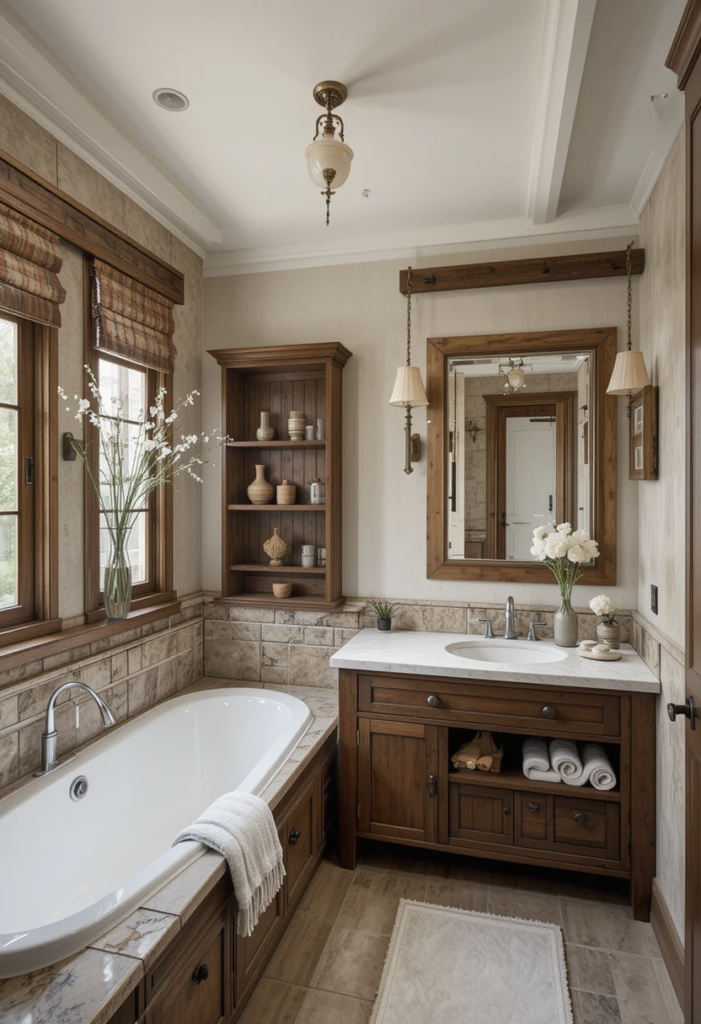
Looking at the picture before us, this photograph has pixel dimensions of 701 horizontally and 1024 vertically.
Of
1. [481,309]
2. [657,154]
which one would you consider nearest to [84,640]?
[481,309]

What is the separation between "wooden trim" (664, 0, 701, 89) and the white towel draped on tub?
2122mm

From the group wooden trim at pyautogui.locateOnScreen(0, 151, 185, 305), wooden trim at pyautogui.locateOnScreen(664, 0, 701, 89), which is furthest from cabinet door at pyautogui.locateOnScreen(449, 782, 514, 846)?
wooden trim at pyautogui.locateOnScreen(0, 151, 185, 305)

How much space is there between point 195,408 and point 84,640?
139 cm

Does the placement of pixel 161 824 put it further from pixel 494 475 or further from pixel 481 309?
pixel 481 309

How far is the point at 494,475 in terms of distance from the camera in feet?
9.45

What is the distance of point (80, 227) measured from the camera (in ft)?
7.39

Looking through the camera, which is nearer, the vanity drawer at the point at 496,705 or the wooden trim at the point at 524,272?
the vanity drawer at the point at 496,705

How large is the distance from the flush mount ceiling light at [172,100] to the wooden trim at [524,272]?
122 centimetres

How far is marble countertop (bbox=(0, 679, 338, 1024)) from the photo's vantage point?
3.69 ft

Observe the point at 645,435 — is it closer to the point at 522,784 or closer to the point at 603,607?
the point at 603,607

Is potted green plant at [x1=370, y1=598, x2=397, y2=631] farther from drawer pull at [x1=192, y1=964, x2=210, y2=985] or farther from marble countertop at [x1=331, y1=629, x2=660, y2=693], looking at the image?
drawer pull at [x1=192, y1=964, x2=210, y2=985]

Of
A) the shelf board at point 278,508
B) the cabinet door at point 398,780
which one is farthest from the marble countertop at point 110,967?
the shelf board at point 278,508

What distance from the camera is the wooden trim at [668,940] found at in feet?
6.07

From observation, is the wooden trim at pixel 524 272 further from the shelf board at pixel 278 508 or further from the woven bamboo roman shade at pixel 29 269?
the woven bamboo roman shade at pixel 29 269
